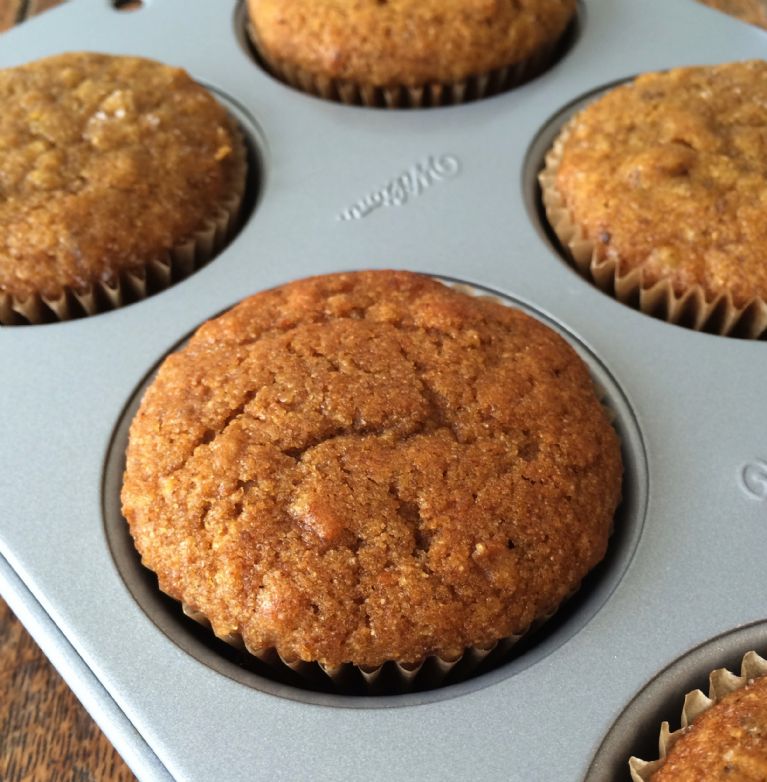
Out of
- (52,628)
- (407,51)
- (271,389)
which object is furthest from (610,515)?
(407,51)

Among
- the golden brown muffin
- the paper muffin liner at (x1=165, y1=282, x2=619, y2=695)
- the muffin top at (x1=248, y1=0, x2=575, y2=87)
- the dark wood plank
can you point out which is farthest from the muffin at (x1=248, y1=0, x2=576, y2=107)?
the dark wood plank

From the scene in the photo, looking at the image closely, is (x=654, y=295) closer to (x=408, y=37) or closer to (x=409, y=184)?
(x=409, y=184)

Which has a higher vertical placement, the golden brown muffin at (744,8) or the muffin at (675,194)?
the golden brown muffin at (744,8)

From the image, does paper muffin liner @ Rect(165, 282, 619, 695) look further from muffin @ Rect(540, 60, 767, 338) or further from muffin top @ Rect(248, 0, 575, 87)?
muffin top @ Rect(248, 0, 575, 87)

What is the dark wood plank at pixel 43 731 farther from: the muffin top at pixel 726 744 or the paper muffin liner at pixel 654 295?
the paper muffin liner at pixel 654 295

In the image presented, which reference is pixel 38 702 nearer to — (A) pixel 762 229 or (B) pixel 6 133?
(B) pixel 6 133

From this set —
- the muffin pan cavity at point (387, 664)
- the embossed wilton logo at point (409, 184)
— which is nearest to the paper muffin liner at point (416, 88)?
the embossed wilton logo at point (409, 184)
